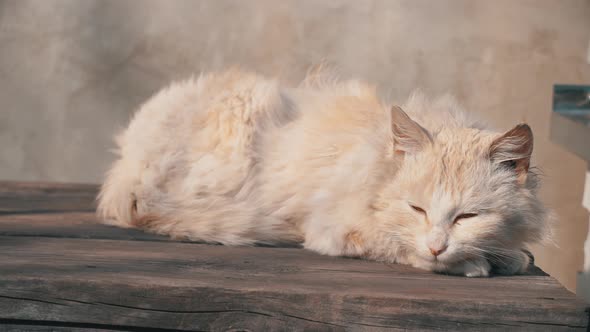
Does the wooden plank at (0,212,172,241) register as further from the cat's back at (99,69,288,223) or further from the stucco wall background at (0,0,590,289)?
the stucco wall background at (0,0,590,289)

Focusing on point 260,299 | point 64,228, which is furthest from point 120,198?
point 260,299

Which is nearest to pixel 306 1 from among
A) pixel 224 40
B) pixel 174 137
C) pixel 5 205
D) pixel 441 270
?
pixel 224 40

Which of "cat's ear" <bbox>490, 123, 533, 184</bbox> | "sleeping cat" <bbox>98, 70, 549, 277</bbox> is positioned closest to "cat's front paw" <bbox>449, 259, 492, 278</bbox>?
"sleeping cat" <bbox>98, 70, 549, 277</bbox>

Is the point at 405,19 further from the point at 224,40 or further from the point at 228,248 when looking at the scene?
the point at 228,248

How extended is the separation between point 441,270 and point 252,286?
0.54 metres

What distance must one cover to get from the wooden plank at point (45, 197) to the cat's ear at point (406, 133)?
55.8 inches

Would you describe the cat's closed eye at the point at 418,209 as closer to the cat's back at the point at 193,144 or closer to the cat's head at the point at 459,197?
the cat's head at the point at 459,197

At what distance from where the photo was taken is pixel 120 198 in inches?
96.4

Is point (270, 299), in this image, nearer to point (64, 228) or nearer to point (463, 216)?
point (463, 216)

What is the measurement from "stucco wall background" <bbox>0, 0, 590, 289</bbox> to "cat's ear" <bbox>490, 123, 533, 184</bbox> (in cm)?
166

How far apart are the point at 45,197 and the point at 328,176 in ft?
4.62

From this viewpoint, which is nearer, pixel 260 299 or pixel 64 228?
pixel 260 299

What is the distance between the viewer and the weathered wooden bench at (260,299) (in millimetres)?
1609

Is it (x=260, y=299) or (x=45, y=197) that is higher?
(x=45, y=197)
